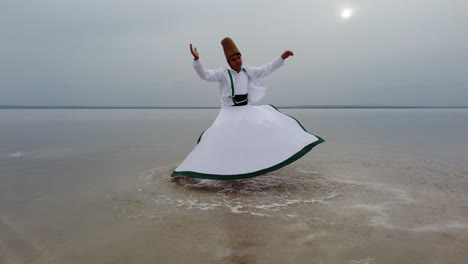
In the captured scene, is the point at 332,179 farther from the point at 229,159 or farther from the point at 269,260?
the point at 269,260

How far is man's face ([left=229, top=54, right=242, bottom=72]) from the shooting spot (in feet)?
20.3

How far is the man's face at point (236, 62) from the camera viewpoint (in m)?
6.19

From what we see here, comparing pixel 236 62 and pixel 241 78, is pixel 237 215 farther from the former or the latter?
pixel 236 62

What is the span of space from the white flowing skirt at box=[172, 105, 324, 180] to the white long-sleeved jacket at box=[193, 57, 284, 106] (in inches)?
11.8

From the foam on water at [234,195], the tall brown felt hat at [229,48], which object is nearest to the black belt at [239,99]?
the tall brown felt hat at [229,48]

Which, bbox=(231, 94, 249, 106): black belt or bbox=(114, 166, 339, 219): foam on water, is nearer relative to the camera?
bbox=(114, 166, 339, 219): foam on water

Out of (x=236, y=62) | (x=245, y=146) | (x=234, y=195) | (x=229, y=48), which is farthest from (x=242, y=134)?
(x=229, y=48)

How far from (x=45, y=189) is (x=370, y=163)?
24.3 feet

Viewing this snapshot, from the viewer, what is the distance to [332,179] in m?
6.51

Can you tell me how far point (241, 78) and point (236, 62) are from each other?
0.32 m

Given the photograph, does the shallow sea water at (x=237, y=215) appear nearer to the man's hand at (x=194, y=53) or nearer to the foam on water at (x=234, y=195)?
the foam on water at (x=234, y=195)

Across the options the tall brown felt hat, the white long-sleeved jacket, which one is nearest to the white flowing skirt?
the white long-sleeved jacket

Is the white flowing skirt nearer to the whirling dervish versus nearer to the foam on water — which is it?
the whirling dervish

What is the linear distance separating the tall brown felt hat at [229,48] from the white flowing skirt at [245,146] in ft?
3.35
